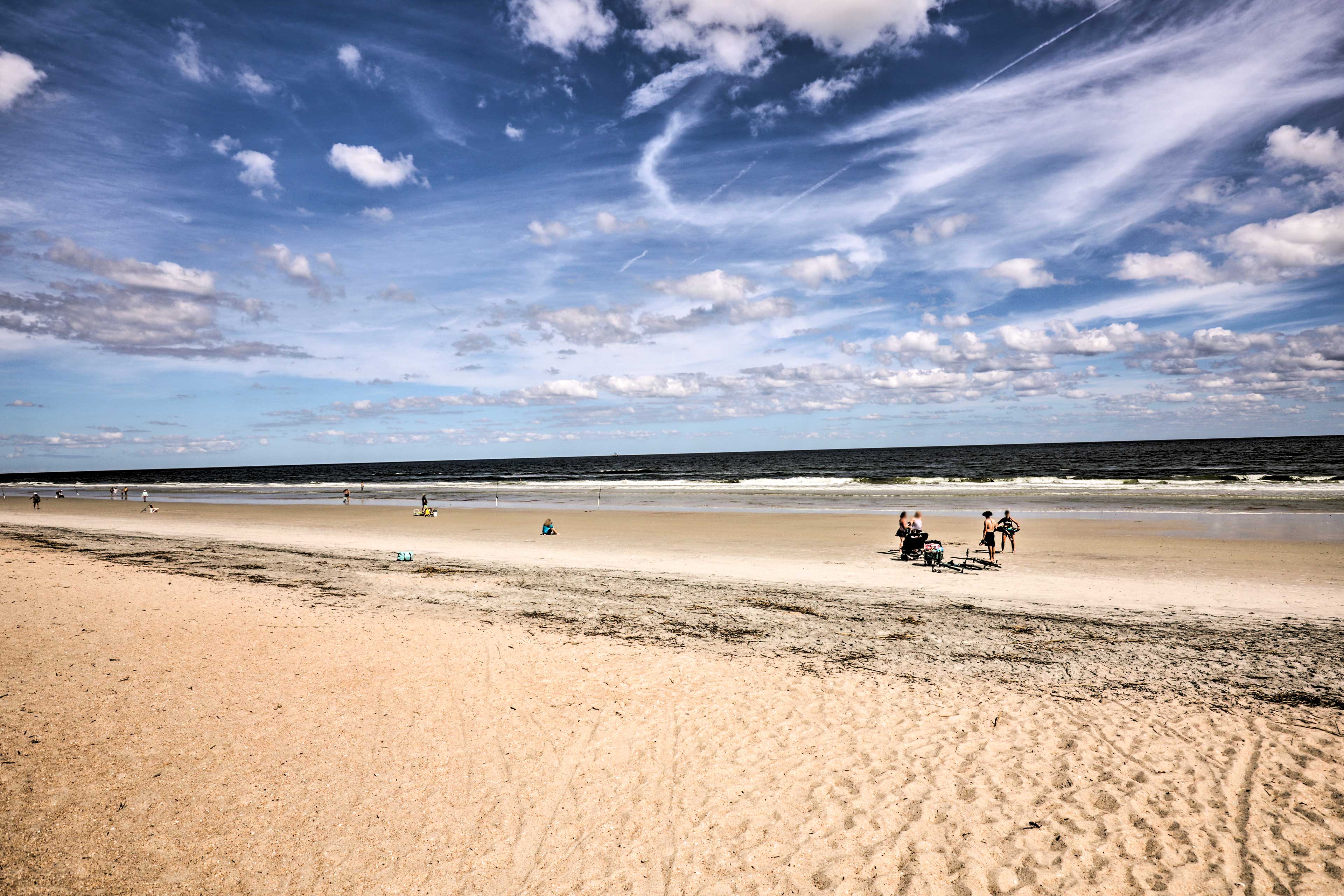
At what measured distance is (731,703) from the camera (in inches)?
322

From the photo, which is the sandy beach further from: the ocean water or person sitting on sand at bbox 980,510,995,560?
the ocean water

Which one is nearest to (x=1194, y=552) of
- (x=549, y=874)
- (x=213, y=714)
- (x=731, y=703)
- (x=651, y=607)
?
(x=651, y=607)

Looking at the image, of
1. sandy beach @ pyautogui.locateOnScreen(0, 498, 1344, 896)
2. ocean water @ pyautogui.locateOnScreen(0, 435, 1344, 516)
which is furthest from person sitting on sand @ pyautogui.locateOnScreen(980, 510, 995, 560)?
ocean water @ pyautogui.locateOnScreen(0, 435, 1344, 516)

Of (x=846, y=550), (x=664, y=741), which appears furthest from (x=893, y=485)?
(x=664, y=741)

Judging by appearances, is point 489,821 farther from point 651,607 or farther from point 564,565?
point 564,565

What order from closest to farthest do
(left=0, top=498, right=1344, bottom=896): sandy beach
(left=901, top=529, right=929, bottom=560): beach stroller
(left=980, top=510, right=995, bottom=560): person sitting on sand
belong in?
1. (left=0, top=498, right=1344, bottom=896): sandy beach
2. (left=980, top=510, right=995, bottom=560): person sitting on sand
3. (left=901, top=529, right=929, bottom=560): beach stroller

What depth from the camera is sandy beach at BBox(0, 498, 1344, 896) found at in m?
5.13

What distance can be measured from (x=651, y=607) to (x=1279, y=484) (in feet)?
165

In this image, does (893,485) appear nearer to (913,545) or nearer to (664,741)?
(913,545)

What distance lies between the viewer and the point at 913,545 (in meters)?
19.5

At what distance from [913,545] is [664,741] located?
47.4 feet

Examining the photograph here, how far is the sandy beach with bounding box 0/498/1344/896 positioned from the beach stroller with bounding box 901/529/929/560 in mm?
4916

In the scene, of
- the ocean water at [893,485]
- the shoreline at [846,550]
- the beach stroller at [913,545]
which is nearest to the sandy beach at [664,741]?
the shoreline at [846,550]

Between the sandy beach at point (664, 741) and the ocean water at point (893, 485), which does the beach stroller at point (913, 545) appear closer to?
the sandy beach at point (664, 741)
